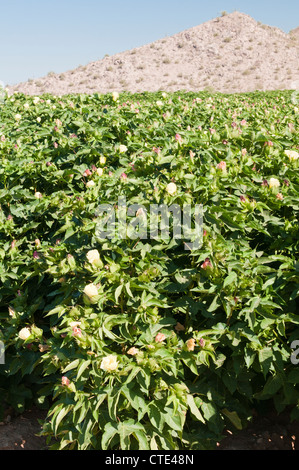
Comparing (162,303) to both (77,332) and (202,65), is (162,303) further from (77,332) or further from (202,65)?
(202,65)

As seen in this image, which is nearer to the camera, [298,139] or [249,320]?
[249,320]

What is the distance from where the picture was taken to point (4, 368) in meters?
2.60

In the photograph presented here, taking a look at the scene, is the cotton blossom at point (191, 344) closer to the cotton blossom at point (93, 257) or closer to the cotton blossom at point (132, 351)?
the cotton blossom at point (132, 351)

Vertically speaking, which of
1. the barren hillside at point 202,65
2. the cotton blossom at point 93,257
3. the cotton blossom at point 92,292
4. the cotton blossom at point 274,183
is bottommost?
the cotton blossom at point 92,292

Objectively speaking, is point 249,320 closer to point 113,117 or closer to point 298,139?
point 298,139

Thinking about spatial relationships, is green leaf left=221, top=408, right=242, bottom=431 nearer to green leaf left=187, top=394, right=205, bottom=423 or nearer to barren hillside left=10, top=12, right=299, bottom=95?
green leaf left=187, top=394, right=205, bottom=423

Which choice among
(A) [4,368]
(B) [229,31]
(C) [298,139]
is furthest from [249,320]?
(B) [229,31]

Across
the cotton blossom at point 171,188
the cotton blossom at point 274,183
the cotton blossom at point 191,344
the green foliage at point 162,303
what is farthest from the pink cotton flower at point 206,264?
the cotton blossom at point 274,183

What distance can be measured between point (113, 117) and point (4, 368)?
201 cm

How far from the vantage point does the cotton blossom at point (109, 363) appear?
1.82 meters

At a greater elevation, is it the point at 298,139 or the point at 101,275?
the point at 298,139

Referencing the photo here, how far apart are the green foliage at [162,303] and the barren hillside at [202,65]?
27791 mm
